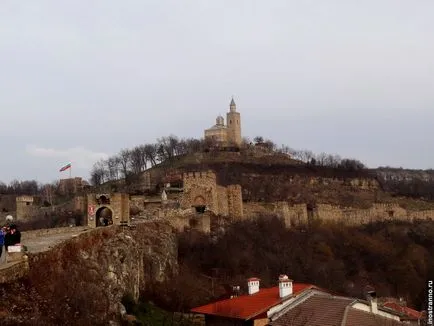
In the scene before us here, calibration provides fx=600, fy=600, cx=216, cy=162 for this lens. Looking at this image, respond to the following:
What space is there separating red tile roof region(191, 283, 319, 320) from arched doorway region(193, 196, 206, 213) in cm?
2205

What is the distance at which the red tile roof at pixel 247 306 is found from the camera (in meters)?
18.3

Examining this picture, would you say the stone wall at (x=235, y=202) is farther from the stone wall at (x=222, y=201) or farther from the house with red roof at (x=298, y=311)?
the house with red roof at (x=298, y=311)

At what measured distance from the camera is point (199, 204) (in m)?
43.4

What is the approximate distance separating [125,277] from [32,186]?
93214mm

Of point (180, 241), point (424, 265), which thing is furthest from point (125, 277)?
point (424, 265)

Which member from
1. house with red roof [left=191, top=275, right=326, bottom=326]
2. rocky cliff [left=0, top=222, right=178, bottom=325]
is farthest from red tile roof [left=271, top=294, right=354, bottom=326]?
rocky cliff [left=0, top=222, right=178, bottom=325]

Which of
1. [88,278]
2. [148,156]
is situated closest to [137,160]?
[148,156]

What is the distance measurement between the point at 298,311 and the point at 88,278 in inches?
259

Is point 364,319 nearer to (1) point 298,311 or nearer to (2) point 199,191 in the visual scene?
(1) point 298,311

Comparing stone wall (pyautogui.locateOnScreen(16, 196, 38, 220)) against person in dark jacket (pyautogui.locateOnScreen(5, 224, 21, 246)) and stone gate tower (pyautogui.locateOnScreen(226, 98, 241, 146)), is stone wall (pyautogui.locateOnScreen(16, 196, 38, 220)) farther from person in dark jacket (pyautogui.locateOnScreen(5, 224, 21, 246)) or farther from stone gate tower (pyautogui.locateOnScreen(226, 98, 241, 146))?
person in dark jacket (pyautogui.locateOnScreen(5, 224, 21, 246))

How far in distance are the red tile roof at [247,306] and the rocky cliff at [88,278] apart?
125 inches

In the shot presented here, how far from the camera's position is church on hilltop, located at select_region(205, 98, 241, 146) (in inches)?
3927

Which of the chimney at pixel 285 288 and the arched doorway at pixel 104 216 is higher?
the arched doorway at pixel 104 216

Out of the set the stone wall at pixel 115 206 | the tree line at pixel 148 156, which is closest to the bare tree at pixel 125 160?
the tree line at pixel 148 156
